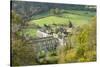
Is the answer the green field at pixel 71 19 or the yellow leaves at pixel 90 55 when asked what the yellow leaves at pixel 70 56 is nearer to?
the yellow leaves at pixel 90 55

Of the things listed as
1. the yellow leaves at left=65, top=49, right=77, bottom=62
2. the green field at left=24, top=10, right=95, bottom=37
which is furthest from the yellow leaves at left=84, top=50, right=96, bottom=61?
the green field at left=24, top=10, right=95, bottom=37

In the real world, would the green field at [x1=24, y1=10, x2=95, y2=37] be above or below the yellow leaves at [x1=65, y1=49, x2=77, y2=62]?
above

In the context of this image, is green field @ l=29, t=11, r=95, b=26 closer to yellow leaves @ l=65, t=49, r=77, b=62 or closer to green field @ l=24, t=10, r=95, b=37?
green field @ l=24, t=10, r=95, b=37

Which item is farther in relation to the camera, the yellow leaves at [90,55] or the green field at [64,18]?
the yellow leaves at [90,55]

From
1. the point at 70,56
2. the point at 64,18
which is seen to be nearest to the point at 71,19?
the point at 64,18

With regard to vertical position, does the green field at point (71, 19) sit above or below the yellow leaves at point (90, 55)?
above

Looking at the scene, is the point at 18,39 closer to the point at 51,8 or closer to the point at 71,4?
the point at 51,8

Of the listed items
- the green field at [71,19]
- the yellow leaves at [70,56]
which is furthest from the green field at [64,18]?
the yellow leaves at [70,56]

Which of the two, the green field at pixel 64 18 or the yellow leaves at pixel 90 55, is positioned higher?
the green field at pixel 64 18

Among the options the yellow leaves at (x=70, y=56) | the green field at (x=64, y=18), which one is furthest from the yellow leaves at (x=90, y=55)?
the green field at (x=64, y=18)

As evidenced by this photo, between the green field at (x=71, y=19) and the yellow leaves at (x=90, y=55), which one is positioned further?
the yellow leaves at (x=90, y=55)

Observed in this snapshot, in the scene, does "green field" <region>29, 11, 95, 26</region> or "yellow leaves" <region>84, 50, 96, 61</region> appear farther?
"yellow leaves" <region>84, 50, 96, 61</region>
